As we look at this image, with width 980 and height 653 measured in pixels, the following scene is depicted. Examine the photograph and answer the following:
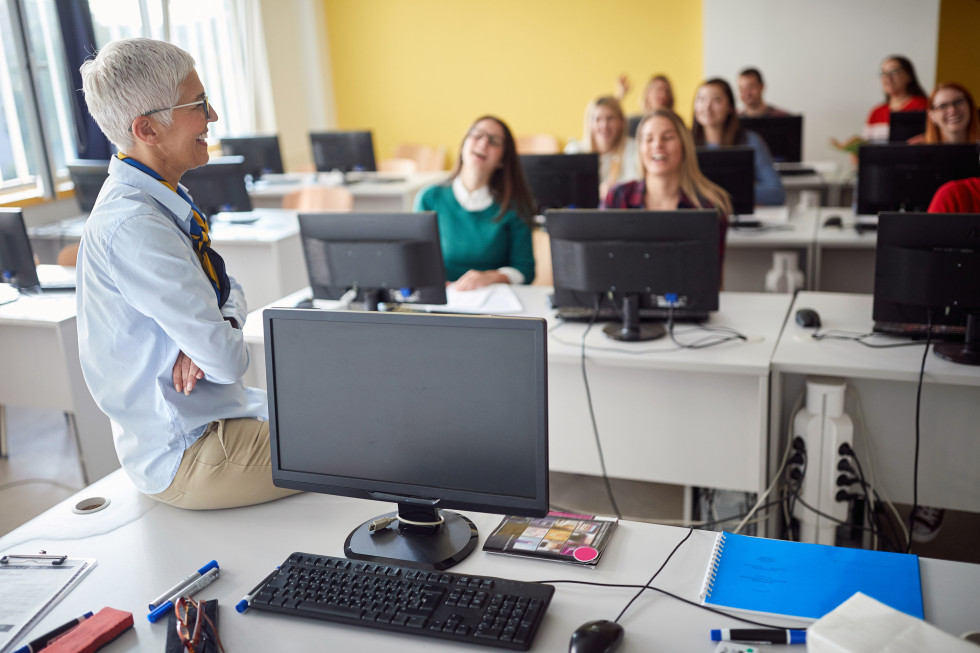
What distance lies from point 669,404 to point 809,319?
0.49 metres

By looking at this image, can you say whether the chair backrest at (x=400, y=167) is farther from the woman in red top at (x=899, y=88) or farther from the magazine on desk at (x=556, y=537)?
the magazine on desk at (x=556, y=537)

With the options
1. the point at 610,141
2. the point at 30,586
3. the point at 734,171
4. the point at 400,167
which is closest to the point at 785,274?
the point at 734,171

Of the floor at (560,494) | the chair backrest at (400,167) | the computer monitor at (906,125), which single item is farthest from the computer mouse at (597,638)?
the chair backrest at (400,167)

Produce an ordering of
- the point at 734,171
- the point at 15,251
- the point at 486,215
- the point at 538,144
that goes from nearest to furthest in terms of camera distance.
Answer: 1. the point at 15,251
2. the point at 486,215
3. the point at 734,171
4. the point at 538,144

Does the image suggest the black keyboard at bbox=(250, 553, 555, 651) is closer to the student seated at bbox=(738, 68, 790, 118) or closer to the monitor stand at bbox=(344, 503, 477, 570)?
the monitor stand at bbox=(344, 503, 477, 570)

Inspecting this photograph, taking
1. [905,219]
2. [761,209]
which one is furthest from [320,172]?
[905,219]

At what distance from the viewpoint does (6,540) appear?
1.55 meters

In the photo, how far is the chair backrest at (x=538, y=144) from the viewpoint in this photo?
25.5 feet

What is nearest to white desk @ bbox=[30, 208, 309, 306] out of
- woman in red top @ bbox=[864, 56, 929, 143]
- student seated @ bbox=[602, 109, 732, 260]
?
student seated @ bbox=[602, 109, 732, 260]

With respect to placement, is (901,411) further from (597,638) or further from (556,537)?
(597,638)

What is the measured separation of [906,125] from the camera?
5.32m

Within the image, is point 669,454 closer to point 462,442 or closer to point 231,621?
point 462,442

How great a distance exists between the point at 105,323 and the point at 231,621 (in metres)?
0.66

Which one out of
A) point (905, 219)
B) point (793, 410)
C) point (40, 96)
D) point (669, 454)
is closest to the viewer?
point (905, 219)
